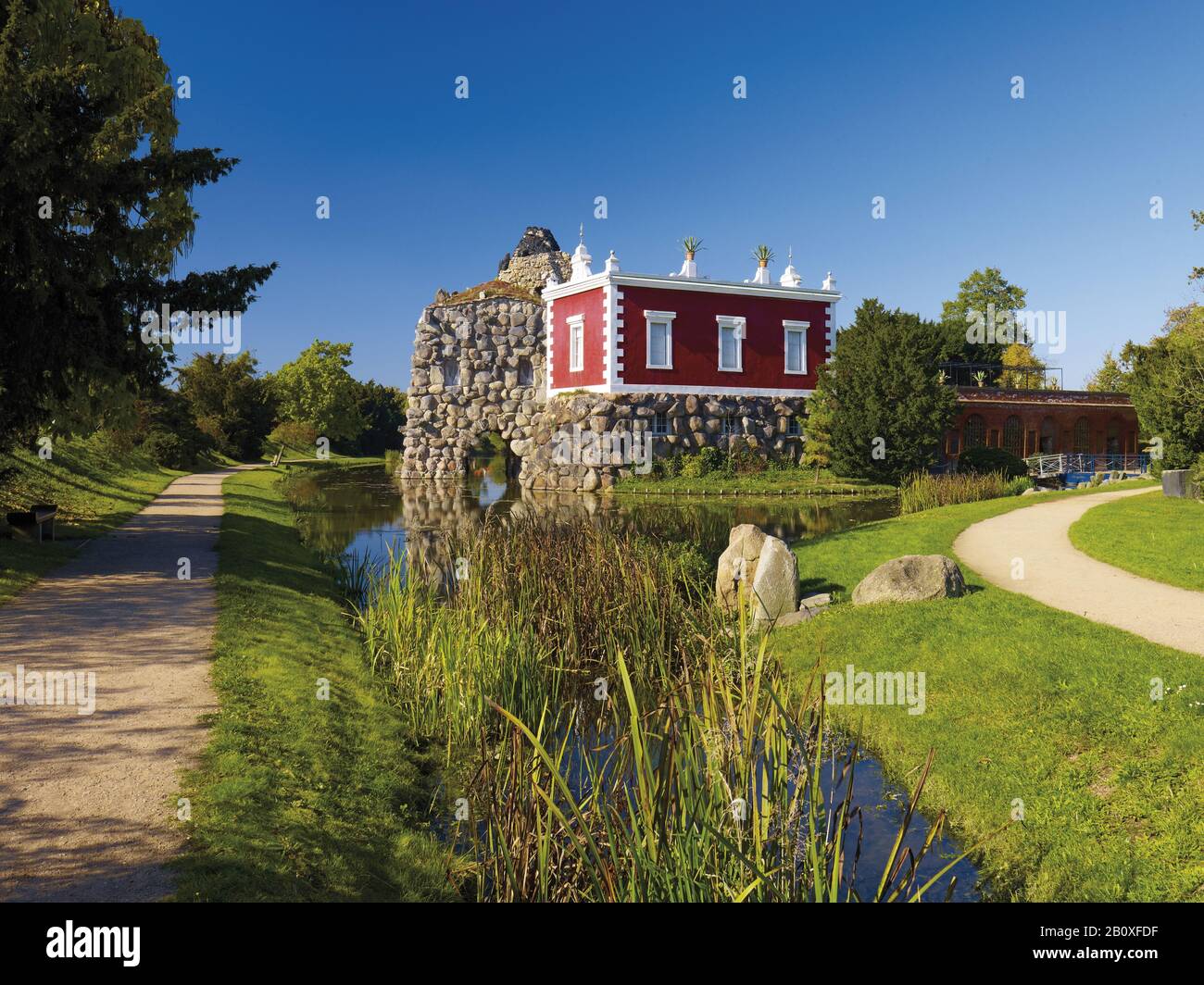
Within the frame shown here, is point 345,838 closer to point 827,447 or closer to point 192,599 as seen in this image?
point 192,599

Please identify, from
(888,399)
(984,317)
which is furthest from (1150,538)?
(984,317)

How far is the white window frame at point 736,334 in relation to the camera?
37.0m

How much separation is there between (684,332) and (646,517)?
1745cm

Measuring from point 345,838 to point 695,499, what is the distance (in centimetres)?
2460

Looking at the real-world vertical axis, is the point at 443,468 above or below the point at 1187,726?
above

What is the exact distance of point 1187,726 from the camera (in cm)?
745

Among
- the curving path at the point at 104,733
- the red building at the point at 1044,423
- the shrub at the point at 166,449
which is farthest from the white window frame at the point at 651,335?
the curving path at the point at 104,733

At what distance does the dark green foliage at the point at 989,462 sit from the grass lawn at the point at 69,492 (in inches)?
1176

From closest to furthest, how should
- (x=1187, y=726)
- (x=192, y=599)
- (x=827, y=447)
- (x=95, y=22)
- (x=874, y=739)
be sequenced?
1. (x=1187, y=726)
2. (x=874, y=739)
3. (x=192, y=599)
4. (x=95, y=22)
5. (x=827, y=447)

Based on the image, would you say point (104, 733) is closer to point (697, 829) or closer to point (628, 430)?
point (697, 829)

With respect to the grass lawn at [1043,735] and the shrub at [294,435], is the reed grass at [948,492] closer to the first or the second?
the grass lawn at [1043,735]

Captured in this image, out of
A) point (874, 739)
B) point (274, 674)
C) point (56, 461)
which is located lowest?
point (874, 739)

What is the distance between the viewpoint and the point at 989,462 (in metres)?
35.7
